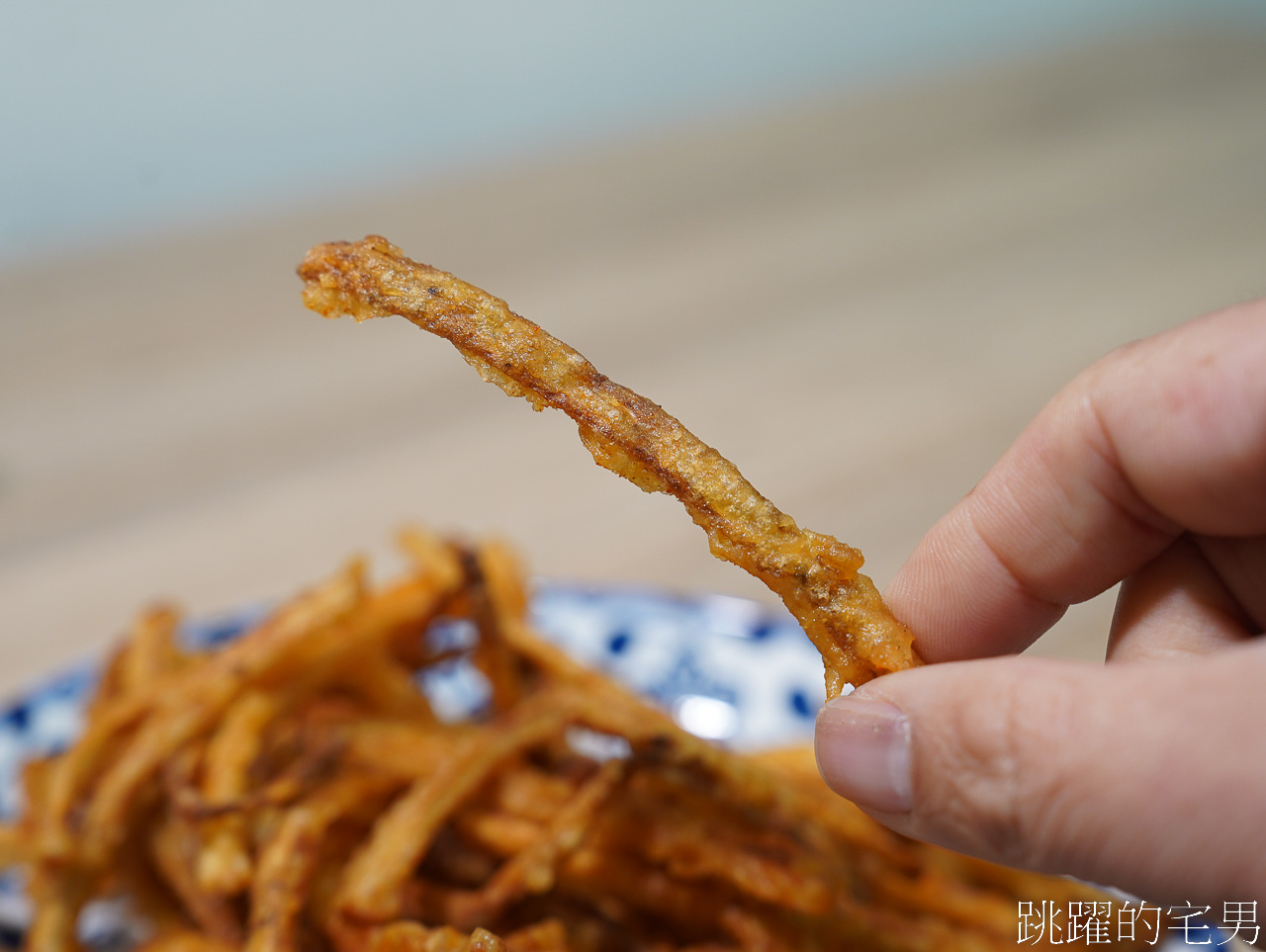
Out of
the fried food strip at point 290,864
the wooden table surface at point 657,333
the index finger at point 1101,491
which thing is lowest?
the fried food strip at point 290,864

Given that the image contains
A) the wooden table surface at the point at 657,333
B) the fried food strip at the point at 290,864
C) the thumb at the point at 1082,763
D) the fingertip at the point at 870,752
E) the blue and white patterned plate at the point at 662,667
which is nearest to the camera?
the thumb at the point at 1082,763

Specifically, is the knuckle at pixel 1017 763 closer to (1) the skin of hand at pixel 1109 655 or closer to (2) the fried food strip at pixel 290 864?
(1) the skin of hand at pixel 1109 655

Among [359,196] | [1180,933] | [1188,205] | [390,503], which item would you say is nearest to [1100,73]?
[1188,205]

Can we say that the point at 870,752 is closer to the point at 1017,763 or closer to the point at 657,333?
the point at 1017,763

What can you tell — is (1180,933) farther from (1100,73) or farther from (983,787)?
(1100,73)

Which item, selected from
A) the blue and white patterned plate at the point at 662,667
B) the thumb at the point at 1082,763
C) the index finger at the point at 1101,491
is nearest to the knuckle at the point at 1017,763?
the thumb at the point at 1082,763

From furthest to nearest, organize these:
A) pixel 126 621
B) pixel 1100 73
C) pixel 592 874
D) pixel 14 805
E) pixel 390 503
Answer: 1. pixel 1100 73
2. pixel 390 503
3. pixel 126 621
4. pixel 14 805
5. pixel 592 874

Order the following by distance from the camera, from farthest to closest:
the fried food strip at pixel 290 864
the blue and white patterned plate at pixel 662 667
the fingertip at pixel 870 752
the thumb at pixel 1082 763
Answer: the blue and white patterned plate at pixel 662 667 → the fried food strip at pixel 290 864 → the fingertip at pixel 870 752 → the thumb at pixel 1082 763

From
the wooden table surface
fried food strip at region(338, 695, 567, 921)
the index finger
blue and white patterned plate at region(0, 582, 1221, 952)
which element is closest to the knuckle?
the index finger
